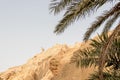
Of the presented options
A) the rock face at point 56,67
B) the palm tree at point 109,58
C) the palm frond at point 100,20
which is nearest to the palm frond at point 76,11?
the palm frond at point 100,20

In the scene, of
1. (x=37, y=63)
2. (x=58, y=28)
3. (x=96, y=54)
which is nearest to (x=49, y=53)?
(x=37, y=63)

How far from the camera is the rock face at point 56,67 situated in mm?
39094

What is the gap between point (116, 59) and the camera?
1816 cm

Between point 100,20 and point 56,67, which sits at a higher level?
point 56,67

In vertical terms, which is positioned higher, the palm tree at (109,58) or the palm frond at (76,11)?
the palm frond at (76,11)

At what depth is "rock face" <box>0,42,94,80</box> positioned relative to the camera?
39.1 m

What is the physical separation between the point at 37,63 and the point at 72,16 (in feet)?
120

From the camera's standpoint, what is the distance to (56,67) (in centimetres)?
4169

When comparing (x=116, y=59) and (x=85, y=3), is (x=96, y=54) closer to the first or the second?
(x=116, y=59)

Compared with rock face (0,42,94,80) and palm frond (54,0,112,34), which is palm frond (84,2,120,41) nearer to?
palm frond (54,0,112,34)

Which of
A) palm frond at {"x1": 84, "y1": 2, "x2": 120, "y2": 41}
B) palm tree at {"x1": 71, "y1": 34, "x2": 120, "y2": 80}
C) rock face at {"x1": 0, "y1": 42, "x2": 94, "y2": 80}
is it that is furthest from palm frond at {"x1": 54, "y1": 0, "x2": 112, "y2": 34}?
rock face at {"x1": 0, "y1": 42, "x2": 94, "y2": 80}

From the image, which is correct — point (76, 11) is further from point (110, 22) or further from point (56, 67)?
point (56, 67)

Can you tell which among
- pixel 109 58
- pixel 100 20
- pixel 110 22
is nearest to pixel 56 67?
pixel 109 58

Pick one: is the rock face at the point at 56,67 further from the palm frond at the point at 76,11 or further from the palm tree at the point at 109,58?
the palm frond at the point at 76,11
